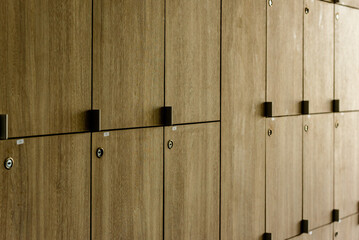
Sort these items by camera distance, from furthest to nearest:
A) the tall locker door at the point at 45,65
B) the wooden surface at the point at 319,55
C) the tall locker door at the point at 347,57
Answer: the tall locker door at the point at 347,57
the wooden surface at the point at 319,55
the tall locker door at the point at 45,65

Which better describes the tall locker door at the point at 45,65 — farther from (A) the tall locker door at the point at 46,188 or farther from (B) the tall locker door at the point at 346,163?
(B) the tall locker door at the point at 346,163

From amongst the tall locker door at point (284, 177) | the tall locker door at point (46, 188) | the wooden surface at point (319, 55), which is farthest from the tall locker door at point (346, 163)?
the tall locker door at point (46, 188)

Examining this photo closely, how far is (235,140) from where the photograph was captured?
3.74 meters

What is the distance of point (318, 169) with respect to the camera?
462 centimetres

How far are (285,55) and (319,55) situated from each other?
1.78 ft

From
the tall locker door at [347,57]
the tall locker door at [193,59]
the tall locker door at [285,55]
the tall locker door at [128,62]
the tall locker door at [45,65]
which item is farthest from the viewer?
the tall locker door at [347,57]

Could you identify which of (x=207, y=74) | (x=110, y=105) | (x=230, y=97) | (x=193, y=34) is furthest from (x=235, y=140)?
(x=110, y=105)

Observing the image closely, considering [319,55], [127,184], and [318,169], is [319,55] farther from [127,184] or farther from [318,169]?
[127,184]

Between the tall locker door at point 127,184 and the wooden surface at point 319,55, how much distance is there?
1874mm

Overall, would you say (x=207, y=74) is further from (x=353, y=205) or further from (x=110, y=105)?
(x=353, y=205)

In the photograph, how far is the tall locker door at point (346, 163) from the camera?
4.88 metres

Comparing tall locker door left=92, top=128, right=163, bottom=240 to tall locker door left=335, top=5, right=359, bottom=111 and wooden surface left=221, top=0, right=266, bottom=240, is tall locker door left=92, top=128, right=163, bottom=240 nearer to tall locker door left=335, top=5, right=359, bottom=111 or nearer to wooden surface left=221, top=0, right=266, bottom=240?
wooden surface left=221, top=0, right=266, bottom=240

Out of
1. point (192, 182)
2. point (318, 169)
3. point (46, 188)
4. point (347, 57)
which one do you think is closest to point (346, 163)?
point (318, 169)

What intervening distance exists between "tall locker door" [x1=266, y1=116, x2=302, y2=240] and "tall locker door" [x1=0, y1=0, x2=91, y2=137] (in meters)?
1.87
